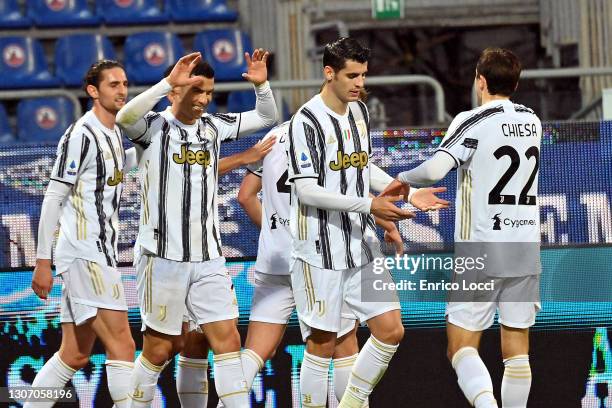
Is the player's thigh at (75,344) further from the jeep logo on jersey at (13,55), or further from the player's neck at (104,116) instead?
the jeep logo on jersey at (13,55)

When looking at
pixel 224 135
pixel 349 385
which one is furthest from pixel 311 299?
pixel 224 135

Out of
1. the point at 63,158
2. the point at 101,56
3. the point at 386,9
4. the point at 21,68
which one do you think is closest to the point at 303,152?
the point at 63,158

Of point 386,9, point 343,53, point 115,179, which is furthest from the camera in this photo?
point 386,9

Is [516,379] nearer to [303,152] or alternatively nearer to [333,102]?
[303,152]

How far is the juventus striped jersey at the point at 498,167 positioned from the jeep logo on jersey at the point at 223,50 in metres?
8.06

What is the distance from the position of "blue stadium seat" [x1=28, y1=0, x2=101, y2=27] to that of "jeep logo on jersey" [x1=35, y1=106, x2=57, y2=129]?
185 cm

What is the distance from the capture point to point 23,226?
7875mm

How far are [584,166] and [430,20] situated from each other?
25.2 ft

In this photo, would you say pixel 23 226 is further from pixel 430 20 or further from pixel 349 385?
pixel 430 20

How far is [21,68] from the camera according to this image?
14.1m

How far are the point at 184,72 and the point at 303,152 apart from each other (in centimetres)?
71

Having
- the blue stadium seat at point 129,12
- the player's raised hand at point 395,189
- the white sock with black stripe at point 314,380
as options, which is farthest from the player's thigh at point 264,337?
the blue stadium seat at point 129,12

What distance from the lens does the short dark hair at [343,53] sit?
637 centimetres

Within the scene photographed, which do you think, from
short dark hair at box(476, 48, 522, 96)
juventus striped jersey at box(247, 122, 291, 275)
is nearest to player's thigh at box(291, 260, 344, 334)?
juventus striped jersey at box(247, 122, 291, 275)
